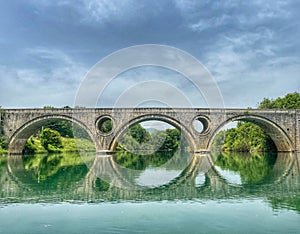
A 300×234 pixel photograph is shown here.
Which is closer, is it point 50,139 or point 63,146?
point 50,139

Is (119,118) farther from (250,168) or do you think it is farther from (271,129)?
(271,129)

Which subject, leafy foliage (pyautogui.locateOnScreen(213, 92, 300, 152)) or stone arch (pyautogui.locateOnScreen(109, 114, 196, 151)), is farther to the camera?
leafy foliage (pyautogui.locateOnScreen(213, 92, 300, 152))

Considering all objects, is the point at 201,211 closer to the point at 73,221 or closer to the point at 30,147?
the point at 73,221

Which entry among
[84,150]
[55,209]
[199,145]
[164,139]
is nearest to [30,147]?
[84,150]

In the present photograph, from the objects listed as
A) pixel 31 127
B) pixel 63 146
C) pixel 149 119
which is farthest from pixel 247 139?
pixel 31 127

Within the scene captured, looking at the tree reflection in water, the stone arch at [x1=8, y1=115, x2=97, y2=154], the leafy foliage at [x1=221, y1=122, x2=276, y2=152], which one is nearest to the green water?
the tree reflection in water

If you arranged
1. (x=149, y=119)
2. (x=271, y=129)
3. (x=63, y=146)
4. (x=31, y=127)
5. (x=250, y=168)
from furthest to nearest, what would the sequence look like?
(x=63, y=146) → (x=271, y=129) → (x=31, y=127) → (x=149, y=119) → (x=250, y=168)

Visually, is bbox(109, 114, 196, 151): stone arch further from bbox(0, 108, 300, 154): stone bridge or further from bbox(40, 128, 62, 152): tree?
bbox(40, 128, 62, 152): tree

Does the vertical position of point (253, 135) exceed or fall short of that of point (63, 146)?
it exceeds it

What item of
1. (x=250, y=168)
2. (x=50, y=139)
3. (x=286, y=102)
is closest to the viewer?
(x=250, y=168)

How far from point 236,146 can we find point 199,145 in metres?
17.5

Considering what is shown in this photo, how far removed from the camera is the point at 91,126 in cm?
3525

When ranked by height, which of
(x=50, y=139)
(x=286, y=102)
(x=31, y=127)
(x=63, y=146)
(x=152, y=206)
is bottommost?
(x=152, y=206)

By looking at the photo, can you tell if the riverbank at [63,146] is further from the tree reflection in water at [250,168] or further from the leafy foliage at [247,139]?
the tree reflection in water at [250,168]
